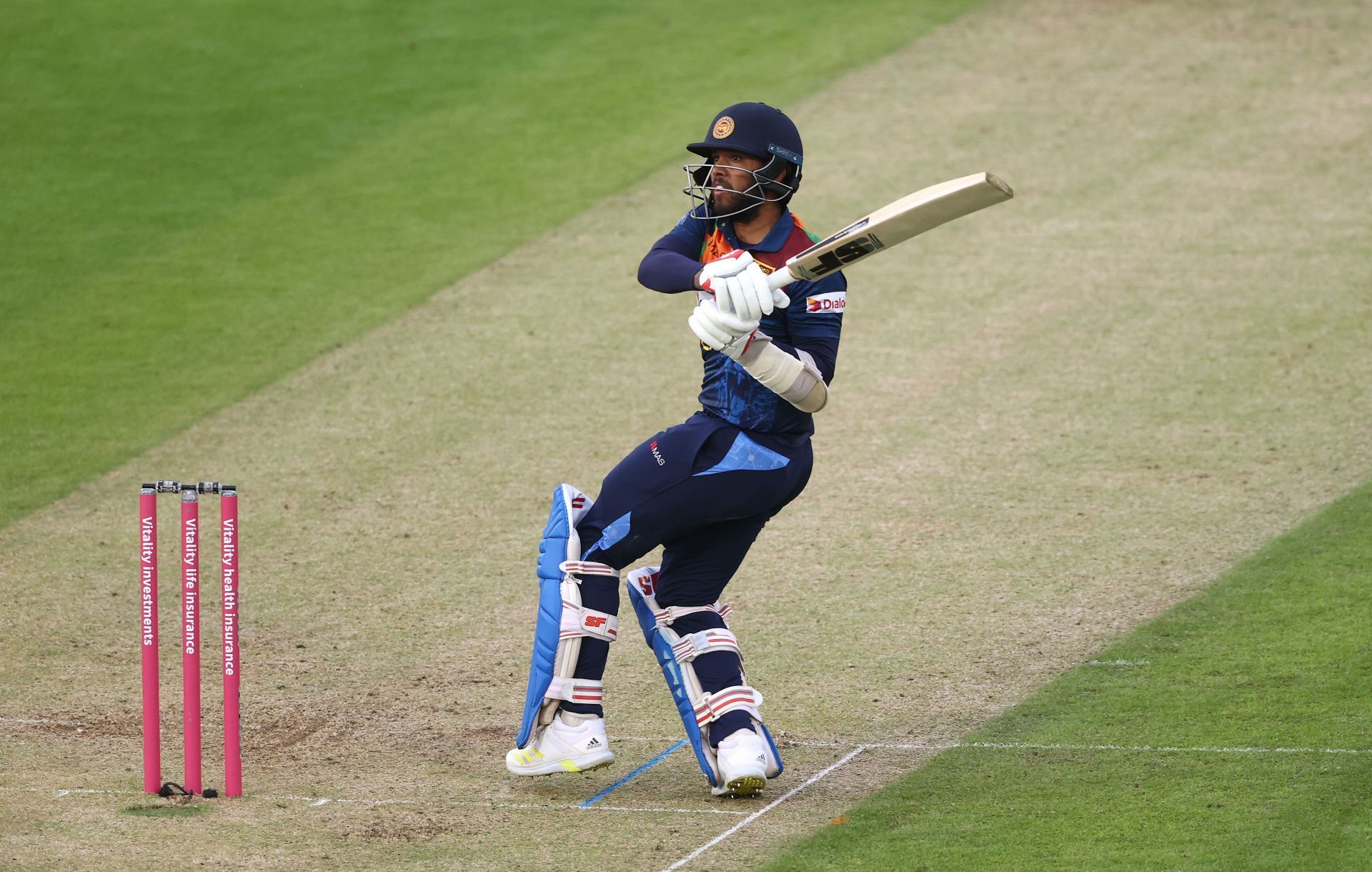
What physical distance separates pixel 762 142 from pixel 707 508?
128 cm

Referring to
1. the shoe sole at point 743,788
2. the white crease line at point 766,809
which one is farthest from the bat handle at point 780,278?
the white crease line at point 766,809

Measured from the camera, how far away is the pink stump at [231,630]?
5680 millimetres

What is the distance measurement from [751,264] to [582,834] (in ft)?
6.35

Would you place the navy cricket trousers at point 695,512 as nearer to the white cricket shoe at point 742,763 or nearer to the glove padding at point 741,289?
the white cricket shoe at point 742,763

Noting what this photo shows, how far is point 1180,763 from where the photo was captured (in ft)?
20.0

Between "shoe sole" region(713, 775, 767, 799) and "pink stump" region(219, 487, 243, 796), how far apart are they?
1.65 m

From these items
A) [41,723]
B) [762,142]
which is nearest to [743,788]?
[762,142]

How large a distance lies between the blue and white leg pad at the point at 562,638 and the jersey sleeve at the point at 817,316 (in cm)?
106

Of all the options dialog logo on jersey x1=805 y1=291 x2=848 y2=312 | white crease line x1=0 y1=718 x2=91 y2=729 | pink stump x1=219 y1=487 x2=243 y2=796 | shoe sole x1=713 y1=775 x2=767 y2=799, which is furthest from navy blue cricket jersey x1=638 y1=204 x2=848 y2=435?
white crease line x1=0 y1=718 x2=91 y2=729

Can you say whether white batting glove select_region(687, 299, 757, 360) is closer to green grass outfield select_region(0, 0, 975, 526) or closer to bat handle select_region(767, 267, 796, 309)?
bat handle select_region(767, 267, 796, 309)

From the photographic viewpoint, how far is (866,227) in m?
5.56

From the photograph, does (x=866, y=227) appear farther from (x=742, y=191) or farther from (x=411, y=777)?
(x=411, y=777)

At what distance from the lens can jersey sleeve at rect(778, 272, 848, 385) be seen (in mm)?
5859

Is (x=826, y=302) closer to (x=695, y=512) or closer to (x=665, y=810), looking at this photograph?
(x=695, y=512)
